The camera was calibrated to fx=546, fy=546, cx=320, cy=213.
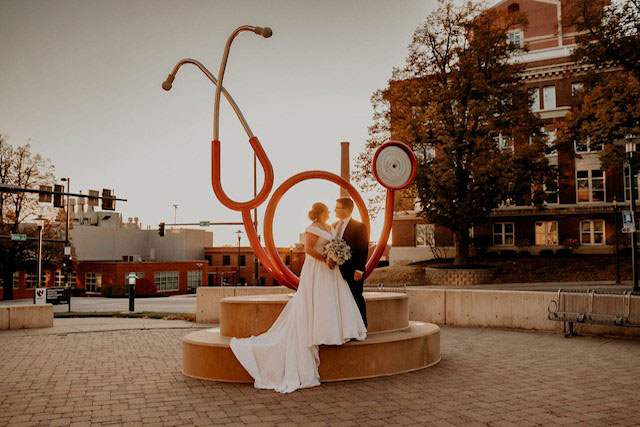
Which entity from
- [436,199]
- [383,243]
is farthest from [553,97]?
[383,243]

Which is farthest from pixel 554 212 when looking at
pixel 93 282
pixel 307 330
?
pixel 93 282

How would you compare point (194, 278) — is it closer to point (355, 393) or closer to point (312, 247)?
point (312, 247)

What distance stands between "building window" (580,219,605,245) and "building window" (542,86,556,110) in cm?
964

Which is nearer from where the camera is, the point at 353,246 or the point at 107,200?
the point at 353,246

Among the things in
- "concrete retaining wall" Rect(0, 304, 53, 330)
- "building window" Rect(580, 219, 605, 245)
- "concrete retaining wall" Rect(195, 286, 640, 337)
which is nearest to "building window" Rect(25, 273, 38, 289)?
"concrete retaining wall" Rect(0, 304, 53, 330)

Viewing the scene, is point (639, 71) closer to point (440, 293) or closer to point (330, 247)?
point (440, 293)

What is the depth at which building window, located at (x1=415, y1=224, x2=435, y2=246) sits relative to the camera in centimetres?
4434

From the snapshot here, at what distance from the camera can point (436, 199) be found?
32688 mm

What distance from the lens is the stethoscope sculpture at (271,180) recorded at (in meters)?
10.5

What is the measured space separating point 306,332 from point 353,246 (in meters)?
1.57

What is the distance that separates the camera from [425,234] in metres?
44.6

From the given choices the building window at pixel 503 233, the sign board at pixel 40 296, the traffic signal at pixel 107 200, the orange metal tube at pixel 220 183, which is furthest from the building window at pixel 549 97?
the orange metal tube at pixel 220 183

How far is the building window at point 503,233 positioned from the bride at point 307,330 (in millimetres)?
38097

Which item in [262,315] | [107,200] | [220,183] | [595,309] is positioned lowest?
Result: [595,309]
